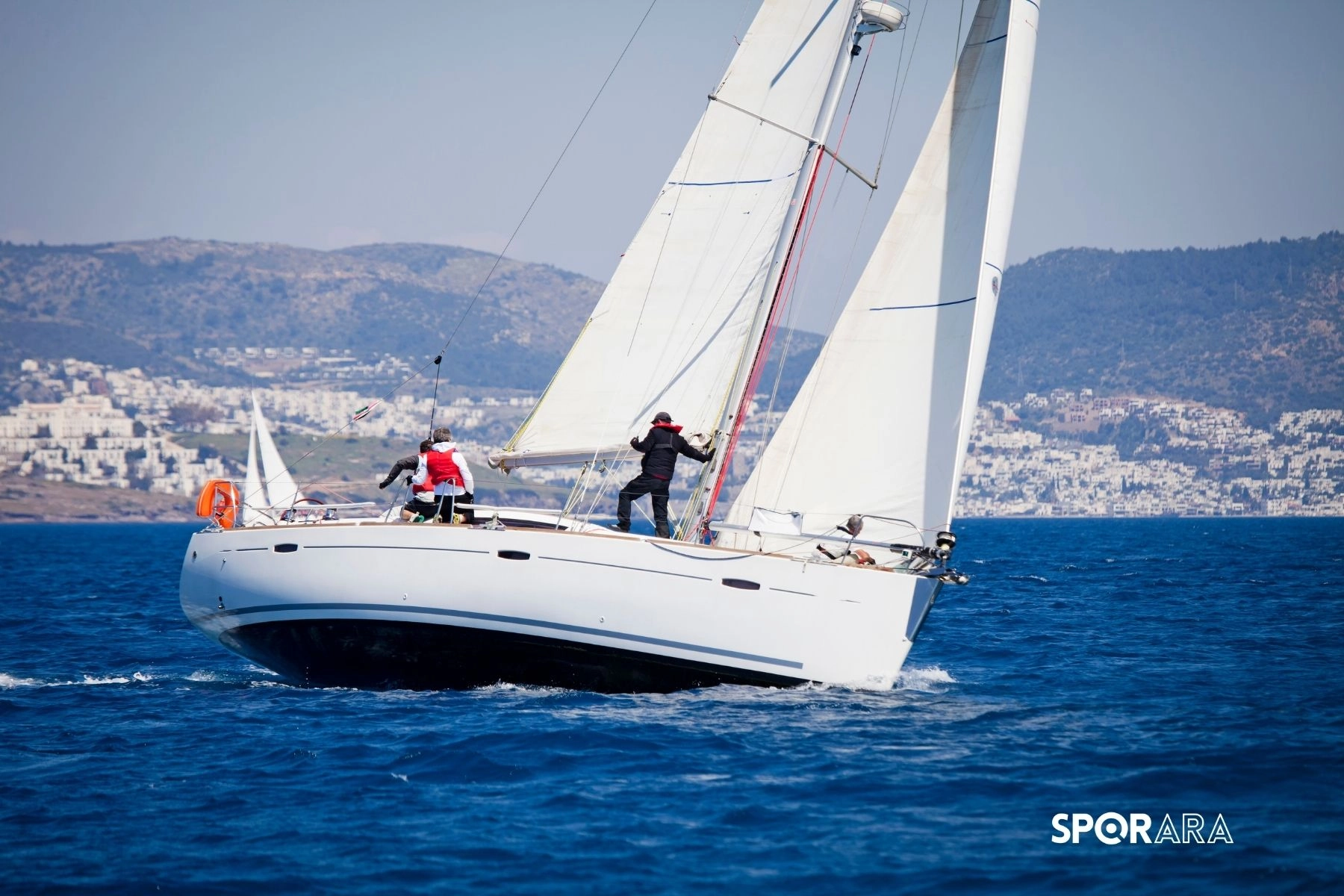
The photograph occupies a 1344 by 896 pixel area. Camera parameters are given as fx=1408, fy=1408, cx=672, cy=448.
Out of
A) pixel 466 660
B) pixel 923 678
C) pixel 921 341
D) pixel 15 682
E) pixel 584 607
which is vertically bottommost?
pixel 15 682

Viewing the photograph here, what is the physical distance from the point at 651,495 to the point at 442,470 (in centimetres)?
216

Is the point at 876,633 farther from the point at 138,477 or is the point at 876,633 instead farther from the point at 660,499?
the point at 138,477

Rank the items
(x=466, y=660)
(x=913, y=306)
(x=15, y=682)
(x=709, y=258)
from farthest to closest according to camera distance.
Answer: (x=15, y=682), (x=709, y=258), (x=913, y=306), (x=466, y=660)

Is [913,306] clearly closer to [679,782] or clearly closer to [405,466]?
[405,466]

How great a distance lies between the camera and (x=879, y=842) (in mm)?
9008

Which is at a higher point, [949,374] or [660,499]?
[949,374]

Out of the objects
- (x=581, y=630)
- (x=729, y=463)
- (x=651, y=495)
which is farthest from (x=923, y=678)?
(x=581, y=630)

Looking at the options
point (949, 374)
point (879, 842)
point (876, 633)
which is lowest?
point (879, 842)

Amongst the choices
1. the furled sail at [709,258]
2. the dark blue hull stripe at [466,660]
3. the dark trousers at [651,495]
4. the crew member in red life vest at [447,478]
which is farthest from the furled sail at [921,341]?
the crew member in red life vest at [447,478]

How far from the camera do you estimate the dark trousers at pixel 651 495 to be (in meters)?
13.9

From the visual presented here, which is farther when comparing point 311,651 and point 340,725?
point 311,651

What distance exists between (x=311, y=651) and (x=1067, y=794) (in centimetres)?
770

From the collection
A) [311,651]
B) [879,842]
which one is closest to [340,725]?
[311,651]

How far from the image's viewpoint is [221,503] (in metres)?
15.4
